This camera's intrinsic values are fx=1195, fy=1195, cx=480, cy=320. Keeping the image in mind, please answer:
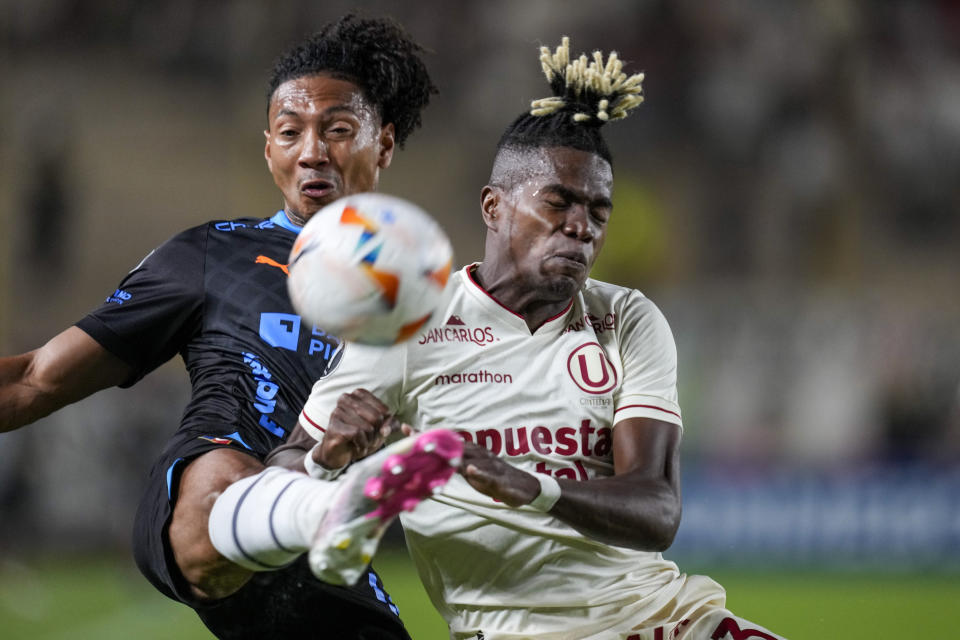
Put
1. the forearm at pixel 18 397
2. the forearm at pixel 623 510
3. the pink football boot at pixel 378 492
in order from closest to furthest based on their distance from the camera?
the pink football boot at pixel 378 492 → the forearm at pixel 623 510 → the forearm at pixel 18 397

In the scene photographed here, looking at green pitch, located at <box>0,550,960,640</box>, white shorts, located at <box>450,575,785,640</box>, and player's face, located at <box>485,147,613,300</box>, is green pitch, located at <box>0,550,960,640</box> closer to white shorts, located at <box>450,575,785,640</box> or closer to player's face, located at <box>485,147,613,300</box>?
white shorts, located at <box>450,575,785,640</box>

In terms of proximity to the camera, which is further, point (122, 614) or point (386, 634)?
point (122, 614)

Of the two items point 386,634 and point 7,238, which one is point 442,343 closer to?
point 386,634

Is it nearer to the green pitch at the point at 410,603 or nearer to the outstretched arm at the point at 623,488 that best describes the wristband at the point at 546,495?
the outstretched arm at the point at 623,488

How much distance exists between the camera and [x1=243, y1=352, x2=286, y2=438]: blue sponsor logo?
3.56 meters

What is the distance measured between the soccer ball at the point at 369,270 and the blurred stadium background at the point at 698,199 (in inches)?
239

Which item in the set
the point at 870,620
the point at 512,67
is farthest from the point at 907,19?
the point at 870,620

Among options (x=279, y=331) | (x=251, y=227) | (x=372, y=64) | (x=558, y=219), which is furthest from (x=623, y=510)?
(x=372, y=64)

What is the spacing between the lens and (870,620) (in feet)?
24.3

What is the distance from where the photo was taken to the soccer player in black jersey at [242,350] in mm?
3225

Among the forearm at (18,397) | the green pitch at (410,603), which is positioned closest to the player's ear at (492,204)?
the forearm at (18,397)

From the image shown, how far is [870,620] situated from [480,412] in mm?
5182

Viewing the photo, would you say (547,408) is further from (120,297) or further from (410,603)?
(410,603)

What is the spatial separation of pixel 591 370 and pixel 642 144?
7.86 metres
